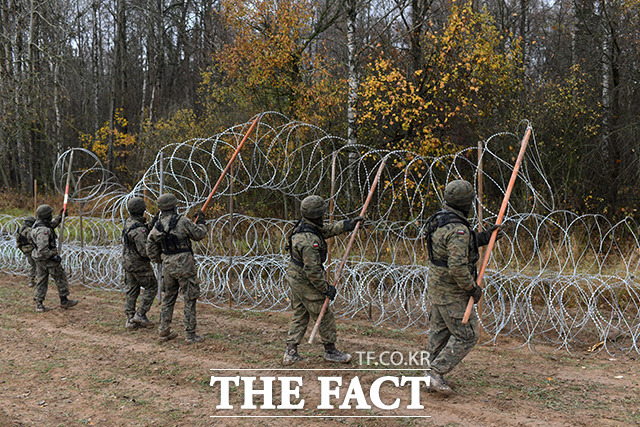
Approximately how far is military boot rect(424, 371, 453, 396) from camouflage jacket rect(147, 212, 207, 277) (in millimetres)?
3373

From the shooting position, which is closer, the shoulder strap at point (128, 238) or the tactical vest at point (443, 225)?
the tactical vest at point (443, 225)

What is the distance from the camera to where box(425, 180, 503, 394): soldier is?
487 cm

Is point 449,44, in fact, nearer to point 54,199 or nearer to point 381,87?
point 381,87

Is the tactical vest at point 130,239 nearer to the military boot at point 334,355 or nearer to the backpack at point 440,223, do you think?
the military boot at point 334,355

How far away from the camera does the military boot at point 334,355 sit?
6102mm

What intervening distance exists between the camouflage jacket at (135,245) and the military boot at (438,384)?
14.8ft

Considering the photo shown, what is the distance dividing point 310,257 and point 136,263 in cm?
331

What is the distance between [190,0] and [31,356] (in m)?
24.7

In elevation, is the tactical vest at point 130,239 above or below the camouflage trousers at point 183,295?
above

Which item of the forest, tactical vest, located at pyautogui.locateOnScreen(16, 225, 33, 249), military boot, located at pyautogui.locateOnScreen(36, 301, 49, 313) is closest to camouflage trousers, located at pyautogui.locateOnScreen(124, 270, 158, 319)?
military boot, located at pyautogui.locateOnScreen(36, 301, 49, 313)

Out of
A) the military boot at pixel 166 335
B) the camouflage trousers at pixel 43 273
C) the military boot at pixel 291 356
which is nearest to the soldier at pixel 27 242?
the camouflage trousers at pixel 43 273

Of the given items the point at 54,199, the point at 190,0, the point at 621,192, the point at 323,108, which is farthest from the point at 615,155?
the point at 190,0

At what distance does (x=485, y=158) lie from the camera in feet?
41.3

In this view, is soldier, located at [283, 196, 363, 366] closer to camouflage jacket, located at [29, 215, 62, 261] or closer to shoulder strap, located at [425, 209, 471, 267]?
shoulder strap, located at [425, 209, 471, 267]
